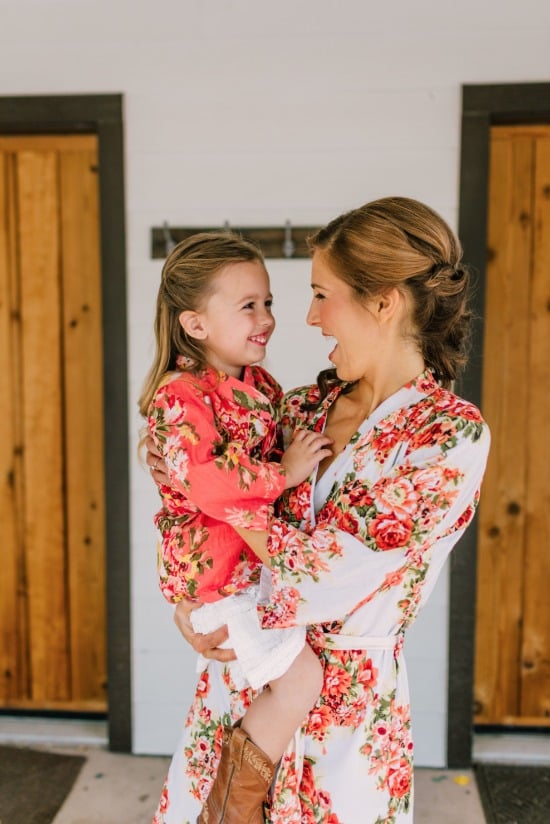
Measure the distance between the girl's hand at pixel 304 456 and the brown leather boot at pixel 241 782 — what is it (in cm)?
47

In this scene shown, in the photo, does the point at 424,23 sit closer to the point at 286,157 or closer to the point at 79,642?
the point at 286,157

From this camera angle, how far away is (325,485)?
149cm

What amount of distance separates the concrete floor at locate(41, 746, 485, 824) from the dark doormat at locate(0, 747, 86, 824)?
0.13 feet

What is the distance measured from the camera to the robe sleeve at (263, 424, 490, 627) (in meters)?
1.29

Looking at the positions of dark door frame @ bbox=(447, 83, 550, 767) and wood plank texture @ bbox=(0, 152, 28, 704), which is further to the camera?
wood plank texture @ bbox=(0, 152, 28, 704)

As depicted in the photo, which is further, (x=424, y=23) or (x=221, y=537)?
(x=424, y=23)

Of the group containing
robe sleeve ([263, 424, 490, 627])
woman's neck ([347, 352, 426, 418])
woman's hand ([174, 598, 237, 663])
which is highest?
woman's neck ([347, 352, 426, 418])

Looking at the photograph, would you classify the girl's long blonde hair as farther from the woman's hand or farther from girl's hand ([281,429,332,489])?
the woman's hand

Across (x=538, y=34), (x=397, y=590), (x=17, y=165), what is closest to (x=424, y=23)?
(x=538, y=34)

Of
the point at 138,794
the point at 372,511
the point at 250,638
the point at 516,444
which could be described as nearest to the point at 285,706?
the point at 250,638

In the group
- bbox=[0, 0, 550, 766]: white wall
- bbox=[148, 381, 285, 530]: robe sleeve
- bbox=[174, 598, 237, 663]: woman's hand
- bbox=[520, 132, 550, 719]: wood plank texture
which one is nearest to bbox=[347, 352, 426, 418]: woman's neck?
bbox=[148, 381, 285, 530]: robe sleeve

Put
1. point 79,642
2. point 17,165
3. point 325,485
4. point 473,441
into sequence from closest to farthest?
1. point 473,441
2. point 325,485
3. point 17,165
4. point 79,642

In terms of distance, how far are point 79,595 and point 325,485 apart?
1967 millimetres

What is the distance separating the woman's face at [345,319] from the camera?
4.81 feet
